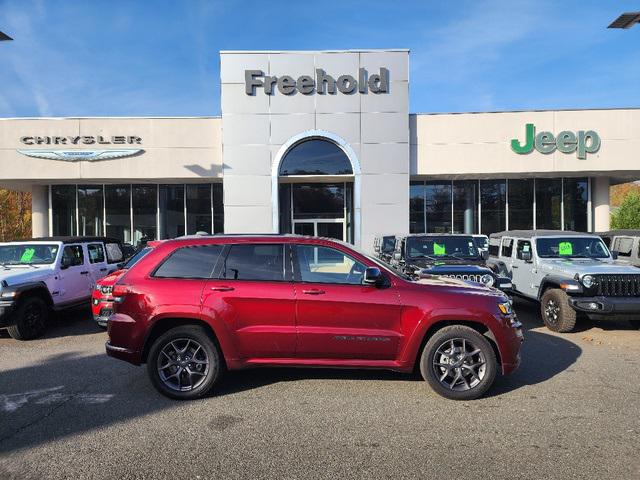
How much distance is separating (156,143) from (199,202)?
11.4 ft

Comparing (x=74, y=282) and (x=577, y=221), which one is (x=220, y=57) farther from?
(x=577, y=221)

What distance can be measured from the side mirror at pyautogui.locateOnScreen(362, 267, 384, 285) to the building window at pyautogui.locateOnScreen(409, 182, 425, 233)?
17.4 m

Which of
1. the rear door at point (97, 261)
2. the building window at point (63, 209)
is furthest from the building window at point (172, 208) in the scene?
the rear door at point (97, 261)

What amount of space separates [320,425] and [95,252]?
8.09 meters

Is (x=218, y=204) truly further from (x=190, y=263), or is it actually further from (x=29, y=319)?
(x=190, y=263)

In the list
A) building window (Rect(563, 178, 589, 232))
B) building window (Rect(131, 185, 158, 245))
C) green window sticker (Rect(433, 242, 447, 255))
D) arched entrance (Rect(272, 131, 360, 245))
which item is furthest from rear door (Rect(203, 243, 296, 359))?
building window (Rect(563, 178, 589, 232))

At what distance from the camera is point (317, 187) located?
2164 centimetres

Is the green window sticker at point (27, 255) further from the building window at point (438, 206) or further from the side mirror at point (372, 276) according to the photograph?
the building window at point (438, 206)

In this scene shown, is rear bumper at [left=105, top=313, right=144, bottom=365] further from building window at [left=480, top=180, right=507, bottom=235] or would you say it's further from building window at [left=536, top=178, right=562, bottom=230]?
building window at [left=536, top=178, right=562, bottom=230]

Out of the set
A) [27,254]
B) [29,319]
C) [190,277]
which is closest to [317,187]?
[27,254]

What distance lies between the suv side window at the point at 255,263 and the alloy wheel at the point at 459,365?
1914mm

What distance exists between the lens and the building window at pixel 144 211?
22203mm

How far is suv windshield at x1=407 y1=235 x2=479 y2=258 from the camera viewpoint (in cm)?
988

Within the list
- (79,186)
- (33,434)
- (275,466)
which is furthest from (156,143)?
(275,466)
